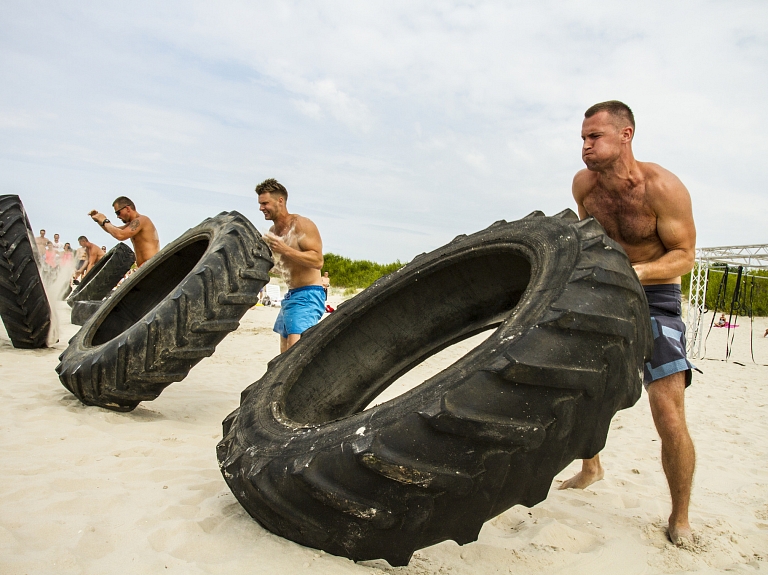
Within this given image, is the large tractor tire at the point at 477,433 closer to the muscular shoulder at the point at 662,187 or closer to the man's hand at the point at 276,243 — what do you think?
the muscular shoulder at the point at 662,187

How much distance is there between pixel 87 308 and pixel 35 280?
3265 mm

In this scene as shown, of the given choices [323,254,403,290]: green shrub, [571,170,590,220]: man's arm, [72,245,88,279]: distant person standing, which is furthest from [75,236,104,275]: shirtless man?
[571,170,590,220]: man's arm

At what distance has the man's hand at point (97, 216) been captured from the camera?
7.60 meters

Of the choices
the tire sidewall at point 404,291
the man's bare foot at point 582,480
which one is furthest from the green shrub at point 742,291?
the tire sidewall at point 404,291

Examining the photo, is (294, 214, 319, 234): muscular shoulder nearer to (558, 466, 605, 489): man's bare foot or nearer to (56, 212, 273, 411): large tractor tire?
(56, 212, 273, 411): large tractor tire

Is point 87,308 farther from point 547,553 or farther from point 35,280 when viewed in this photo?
point 547,553

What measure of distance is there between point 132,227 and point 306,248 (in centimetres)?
375

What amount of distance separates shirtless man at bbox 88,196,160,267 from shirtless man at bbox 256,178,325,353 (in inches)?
123

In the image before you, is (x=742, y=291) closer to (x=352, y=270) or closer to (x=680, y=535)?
(x=352, y=270)

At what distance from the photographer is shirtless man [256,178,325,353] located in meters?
5.44

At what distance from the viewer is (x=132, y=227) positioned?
796 centimetres

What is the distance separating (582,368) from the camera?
1.77 metres

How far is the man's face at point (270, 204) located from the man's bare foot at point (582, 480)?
12.6 ft

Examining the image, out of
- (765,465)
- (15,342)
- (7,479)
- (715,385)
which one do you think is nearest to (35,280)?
(15,342)
